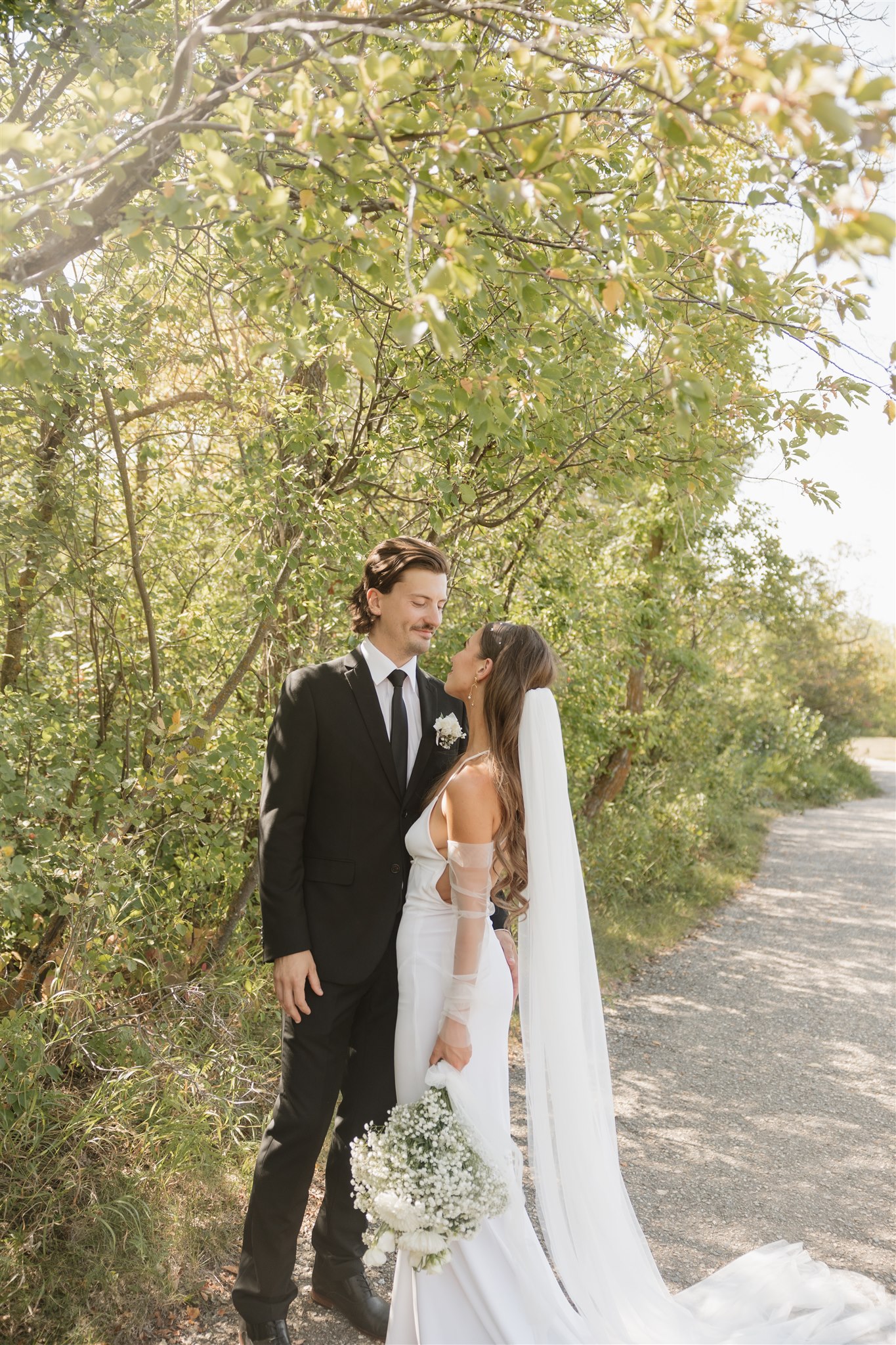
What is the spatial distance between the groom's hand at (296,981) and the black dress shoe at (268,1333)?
861mm

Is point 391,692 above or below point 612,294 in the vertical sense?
below

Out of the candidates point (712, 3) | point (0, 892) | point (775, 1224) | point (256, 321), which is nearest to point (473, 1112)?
point (0, 892)

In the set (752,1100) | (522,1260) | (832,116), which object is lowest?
(752,1100)

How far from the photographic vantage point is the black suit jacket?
298cm

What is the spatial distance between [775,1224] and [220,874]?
2.67 metres

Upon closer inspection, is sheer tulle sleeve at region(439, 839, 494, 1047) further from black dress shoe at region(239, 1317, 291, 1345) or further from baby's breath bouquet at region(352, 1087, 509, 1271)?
black dress shoe at region(239, 1317, 291, 1345)

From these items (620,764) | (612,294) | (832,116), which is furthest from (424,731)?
(620,764)

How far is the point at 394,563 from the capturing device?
314 cm

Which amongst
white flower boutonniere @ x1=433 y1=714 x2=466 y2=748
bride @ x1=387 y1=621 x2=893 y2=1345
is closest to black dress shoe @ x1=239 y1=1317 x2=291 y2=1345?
bride @ x1=387 y1=621 x2=893 y2=1345

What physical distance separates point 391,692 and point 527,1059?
1216mm

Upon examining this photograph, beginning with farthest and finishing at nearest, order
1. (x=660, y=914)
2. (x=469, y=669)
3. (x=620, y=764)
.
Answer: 1. (x=620, y=764)
2. (x=660, y=914)
3. (x=469, y=669)

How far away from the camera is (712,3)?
1592 mm

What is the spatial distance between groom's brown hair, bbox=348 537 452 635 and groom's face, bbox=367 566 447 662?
17 millimetres

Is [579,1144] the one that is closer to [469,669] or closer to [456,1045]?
[456,1045]
